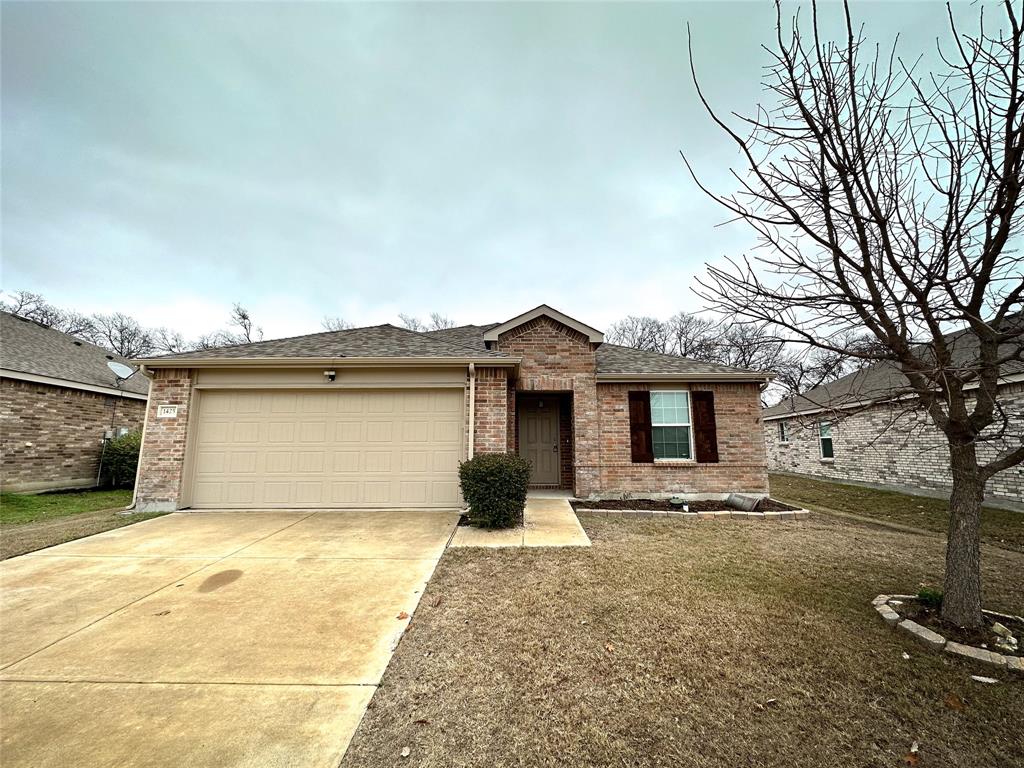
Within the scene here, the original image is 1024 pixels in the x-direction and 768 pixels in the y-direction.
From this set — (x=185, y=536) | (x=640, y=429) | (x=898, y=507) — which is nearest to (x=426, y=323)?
(x=640, y=429)

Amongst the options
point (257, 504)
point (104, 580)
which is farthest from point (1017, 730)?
point (257, 504)

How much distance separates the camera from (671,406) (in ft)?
29.4

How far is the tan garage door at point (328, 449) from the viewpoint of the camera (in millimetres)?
7160

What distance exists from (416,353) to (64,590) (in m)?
5.13

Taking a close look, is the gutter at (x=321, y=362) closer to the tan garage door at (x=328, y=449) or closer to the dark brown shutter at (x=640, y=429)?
the tan garage door at (x=328, y=449)

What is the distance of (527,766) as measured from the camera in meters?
1.78

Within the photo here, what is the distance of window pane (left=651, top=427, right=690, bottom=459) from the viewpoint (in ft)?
28.9

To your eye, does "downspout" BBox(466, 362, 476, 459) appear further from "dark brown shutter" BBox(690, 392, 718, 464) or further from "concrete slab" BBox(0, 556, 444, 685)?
"dark brown shutter" BBox(690, 392, 718, 464)

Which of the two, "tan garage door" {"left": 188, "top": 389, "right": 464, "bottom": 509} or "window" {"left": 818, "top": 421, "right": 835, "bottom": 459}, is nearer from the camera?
"tan garage door" {"left": 188, "top": 389, "right": 464, "bottom": 509}

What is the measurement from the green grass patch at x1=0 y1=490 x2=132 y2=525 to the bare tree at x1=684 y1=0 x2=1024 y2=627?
11.8 metres

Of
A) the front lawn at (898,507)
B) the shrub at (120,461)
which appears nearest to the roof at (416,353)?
the front lawn at (898,507)

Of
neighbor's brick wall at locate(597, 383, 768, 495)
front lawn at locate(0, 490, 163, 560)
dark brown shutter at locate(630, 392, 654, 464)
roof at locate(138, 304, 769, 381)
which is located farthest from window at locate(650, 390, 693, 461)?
front lawn at locate(0, 490, 163, 560)

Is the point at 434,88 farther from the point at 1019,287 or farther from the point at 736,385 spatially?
the point at 1019,287

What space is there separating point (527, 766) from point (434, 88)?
12.1 m
